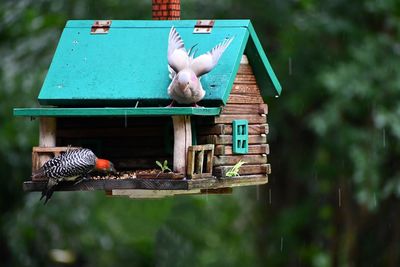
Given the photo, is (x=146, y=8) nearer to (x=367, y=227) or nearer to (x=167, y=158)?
(x=367, y=227)

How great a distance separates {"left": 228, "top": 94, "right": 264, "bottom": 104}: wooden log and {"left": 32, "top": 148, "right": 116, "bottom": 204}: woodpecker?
2.45 feet

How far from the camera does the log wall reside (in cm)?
491

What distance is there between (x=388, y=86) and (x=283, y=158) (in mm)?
2934

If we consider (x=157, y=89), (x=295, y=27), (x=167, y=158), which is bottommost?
(x=167, y=158)

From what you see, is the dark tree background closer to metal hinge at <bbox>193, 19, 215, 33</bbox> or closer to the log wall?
the log wall

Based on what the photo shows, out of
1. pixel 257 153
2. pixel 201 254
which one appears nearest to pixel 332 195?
pixel 201 254

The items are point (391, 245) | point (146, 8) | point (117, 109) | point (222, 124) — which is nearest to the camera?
point (117, 109)

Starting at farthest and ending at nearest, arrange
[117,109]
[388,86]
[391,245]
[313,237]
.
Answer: [313,237]
[391,245]
[388,86]
[117,109]

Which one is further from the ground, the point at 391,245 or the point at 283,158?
the point at 283,158

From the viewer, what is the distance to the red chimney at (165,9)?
5.39 m

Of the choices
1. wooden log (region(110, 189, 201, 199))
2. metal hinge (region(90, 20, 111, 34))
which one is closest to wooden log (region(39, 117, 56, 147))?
wooden log (region(110, 189, 201, 199))

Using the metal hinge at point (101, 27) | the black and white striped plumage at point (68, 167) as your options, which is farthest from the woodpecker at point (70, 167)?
the metal hinge at point (101, 27)

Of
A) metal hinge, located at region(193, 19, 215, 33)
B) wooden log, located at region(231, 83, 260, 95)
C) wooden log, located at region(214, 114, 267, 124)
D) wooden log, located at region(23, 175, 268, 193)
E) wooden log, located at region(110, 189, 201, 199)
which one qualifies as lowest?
wooden log, located at region(110, 189, 201, 199)

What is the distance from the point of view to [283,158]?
38.3 feet
